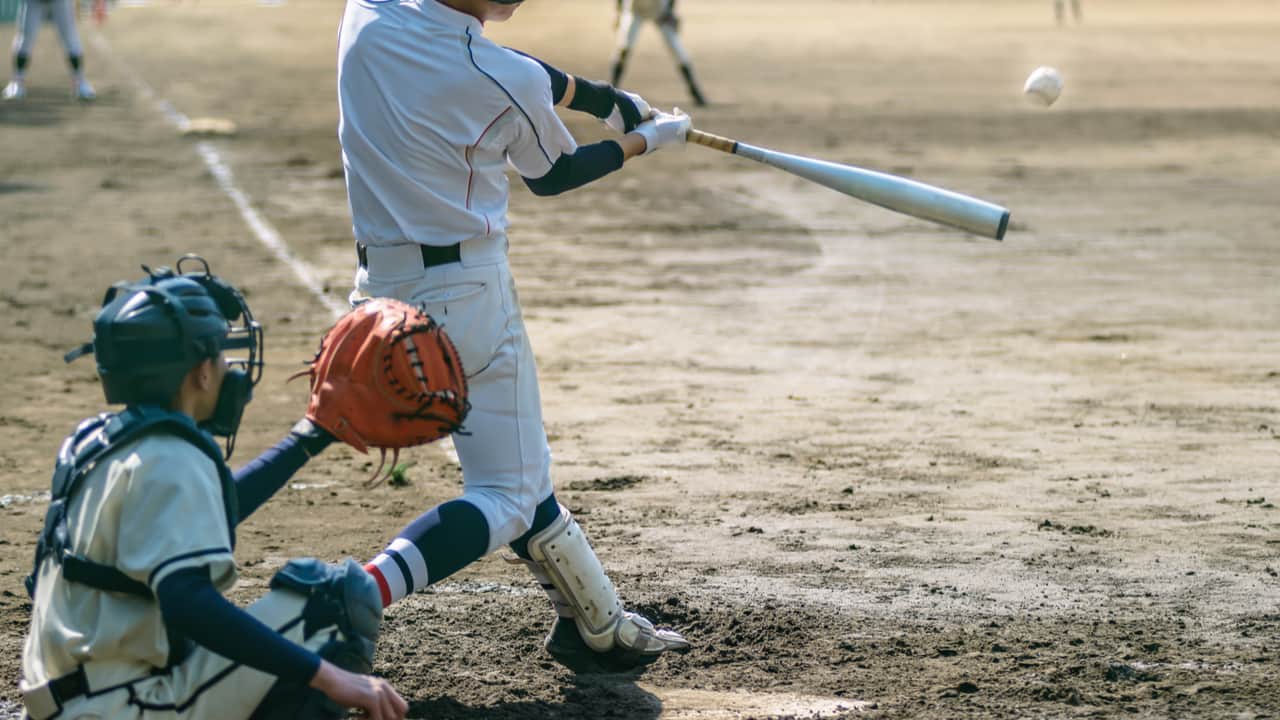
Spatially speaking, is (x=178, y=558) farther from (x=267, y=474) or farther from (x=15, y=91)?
Result: (x=15, y=91)

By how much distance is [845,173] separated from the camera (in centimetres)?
502

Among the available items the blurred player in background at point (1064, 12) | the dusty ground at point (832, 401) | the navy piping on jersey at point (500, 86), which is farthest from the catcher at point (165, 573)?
the blurred player in background at point (1064, 12)

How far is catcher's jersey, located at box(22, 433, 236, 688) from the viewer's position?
2770mm

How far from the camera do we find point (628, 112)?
14.6 feet

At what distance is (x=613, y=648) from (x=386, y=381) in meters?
1.28

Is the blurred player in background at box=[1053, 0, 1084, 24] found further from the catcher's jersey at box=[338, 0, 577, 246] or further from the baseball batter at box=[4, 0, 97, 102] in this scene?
the catcher's jersey at box=[338, 0, 577, 246]

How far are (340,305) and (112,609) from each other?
23.2 ft

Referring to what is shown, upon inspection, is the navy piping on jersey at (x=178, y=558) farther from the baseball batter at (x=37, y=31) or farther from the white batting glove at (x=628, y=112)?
the baseball batter at (x=37, y=31)

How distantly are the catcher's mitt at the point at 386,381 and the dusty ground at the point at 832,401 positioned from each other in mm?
999

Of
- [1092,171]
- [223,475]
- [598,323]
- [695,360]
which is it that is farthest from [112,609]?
[1092,171]

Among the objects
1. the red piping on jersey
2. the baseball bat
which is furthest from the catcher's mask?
the baseball bat

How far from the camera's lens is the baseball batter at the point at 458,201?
3.80m

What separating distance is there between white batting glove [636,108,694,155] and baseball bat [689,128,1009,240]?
318 millimetres

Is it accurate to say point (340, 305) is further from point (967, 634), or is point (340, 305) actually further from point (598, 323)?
point (967, 634)
